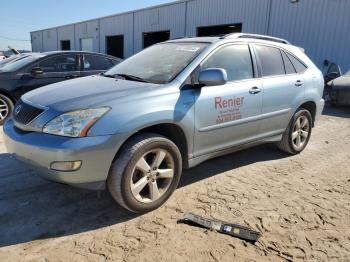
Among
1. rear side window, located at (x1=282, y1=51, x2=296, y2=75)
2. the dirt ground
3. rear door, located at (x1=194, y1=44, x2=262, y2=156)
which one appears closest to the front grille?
the dirt ground

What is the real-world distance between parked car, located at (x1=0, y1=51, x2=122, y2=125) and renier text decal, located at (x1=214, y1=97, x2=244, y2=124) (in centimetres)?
428

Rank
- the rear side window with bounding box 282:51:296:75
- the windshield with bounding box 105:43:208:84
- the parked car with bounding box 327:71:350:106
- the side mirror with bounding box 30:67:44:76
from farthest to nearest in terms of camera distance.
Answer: the parked car with bounding box 327:71:350:106 < the side mirror with bounding box 30:67:44:76 < the rear side window with bounding box 282:51:296:75 < the windshield with bounding box 105:43:208:84

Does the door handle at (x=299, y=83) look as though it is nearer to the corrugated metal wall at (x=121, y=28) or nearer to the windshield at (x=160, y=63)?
the windshield at (x=160, y=63)

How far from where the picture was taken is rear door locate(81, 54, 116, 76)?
283 inches

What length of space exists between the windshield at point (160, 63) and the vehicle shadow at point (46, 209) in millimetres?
1318

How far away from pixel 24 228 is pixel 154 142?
1374 millimetres

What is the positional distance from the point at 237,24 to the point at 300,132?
41.7 feet

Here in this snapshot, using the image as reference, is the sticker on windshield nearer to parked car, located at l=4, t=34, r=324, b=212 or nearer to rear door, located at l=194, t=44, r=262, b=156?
parked car, located at l=4, t=34, r=324, b=212

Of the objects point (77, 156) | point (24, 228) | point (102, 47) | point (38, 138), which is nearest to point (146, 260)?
point (77, 156)

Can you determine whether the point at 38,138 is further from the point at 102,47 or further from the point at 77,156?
the point at 102,47

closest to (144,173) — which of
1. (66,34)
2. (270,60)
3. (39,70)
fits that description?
(270,60)

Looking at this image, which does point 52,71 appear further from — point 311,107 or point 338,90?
point 338,90

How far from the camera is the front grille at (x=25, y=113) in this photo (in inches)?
121

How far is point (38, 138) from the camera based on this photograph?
2873 mm
